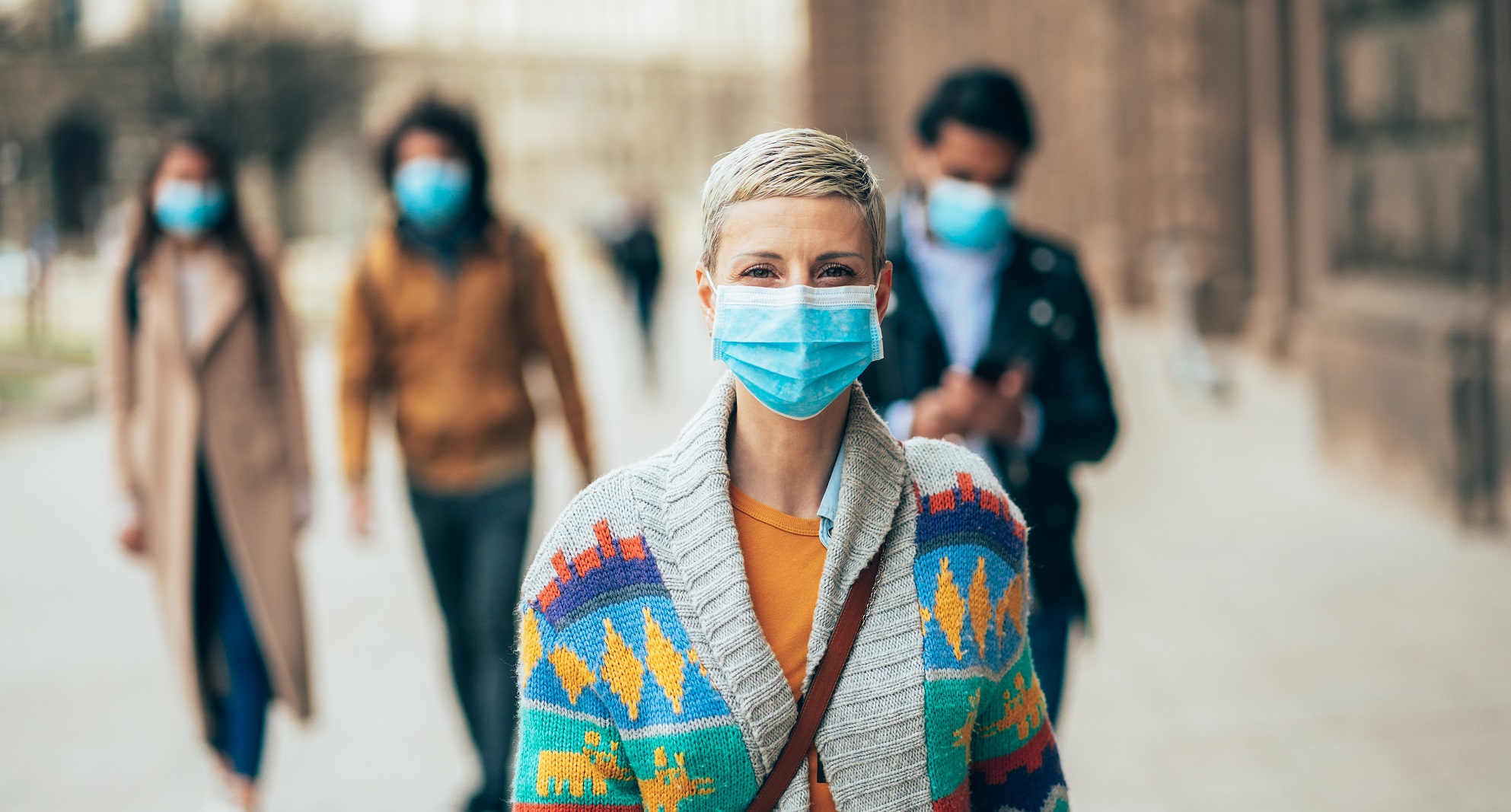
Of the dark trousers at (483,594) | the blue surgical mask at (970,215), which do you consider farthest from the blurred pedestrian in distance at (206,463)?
the blue surgical mask at (970,215)

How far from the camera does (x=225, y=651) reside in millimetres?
4762

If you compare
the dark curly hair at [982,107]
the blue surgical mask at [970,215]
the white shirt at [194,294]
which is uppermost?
the dark curly hair at [982,107]

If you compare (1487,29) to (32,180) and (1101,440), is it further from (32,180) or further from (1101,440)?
(32,180)

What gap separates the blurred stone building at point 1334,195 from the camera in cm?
757

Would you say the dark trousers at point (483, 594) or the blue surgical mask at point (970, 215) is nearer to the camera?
the blue surgical mask at point (970, 215)

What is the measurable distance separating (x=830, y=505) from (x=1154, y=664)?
452cm

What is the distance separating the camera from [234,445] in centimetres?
475

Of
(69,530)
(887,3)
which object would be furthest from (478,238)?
(887,3)

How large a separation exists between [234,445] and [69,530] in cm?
594

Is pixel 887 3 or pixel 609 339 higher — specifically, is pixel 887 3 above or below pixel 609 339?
above

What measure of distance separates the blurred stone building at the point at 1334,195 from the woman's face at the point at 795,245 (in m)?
6.38

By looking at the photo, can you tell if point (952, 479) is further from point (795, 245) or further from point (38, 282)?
point (38, 282)

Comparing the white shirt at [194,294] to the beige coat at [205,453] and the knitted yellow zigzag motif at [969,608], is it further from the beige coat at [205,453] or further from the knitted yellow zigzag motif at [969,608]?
the knitted yellow zigzag motif at [969,608]

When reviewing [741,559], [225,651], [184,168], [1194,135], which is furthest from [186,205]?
[1194,135]
